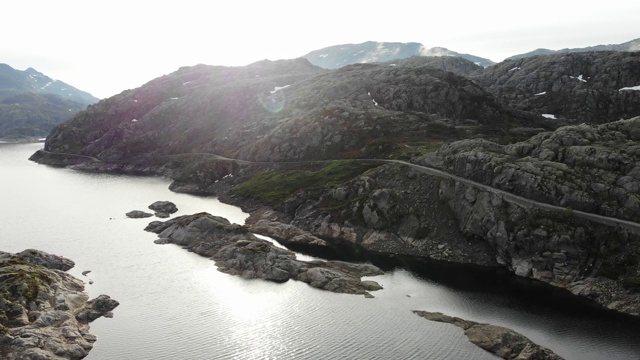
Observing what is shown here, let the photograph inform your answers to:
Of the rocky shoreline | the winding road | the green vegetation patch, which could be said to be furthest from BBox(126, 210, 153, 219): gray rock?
the winding road

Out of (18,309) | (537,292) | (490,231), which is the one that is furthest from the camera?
(490,231)

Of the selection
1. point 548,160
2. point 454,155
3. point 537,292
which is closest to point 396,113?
point 454,155

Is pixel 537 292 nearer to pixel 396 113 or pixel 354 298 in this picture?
pixel 354 298

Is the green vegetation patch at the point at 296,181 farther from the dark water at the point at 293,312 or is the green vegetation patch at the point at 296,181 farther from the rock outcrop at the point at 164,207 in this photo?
the dark water at the point at 293,312

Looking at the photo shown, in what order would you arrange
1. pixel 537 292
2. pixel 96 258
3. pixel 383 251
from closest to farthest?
pixel 537 292, pixel 96 258, pixel 383 251

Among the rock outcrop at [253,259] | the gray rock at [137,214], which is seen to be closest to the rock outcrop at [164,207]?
the gray rock at [137,214]

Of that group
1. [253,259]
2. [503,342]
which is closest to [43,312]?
[253,259]

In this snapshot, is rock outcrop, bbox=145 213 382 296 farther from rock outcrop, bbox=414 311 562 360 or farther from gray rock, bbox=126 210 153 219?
gray rock, bbox=126 210 153 219
